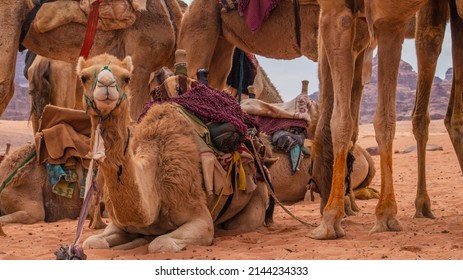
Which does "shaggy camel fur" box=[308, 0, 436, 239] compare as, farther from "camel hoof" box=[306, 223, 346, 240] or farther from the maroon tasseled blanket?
the maroon tasseled blanket

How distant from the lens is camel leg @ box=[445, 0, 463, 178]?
20.4ft

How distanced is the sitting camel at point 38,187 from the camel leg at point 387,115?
120 inches

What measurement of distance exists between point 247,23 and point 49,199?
320cm

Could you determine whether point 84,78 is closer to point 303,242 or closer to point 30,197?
point 303,242

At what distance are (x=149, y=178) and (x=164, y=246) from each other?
478 millimetres

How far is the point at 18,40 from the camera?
318 inches

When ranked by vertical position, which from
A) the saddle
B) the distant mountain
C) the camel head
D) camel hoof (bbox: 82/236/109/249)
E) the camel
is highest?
the saddle

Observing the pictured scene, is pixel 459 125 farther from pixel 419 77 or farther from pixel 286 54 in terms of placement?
pixel 286 54

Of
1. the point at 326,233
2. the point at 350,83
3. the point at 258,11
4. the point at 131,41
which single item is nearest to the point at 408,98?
the point at 258,11

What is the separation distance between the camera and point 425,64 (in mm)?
6598

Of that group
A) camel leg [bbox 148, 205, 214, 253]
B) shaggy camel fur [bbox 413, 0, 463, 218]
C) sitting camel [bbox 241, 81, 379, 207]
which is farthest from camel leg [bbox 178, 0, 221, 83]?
camel leg [bbox 148, 205, 214, 253]

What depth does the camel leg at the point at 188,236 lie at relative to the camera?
5.04 m

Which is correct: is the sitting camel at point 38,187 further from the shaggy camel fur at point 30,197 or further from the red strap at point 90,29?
the red strap at point 90,29

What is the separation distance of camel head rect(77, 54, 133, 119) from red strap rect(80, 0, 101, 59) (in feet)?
13.1
